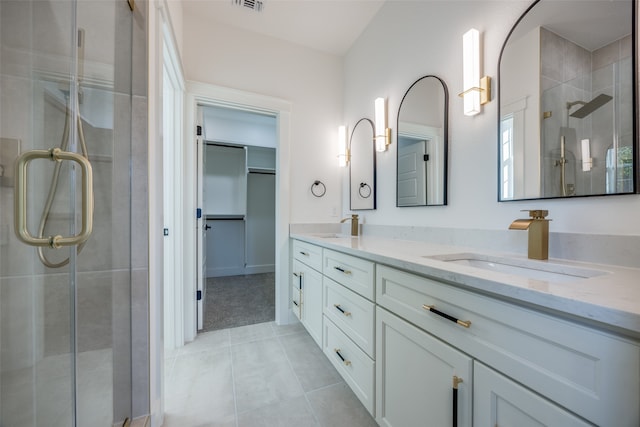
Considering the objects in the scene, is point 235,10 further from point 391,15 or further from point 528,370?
point 528,370

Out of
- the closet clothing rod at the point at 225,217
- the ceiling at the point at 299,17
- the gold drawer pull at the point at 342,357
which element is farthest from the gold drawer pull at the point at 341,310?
the closet clothing rod at the point at 225,217

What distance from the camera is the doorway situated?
379cm

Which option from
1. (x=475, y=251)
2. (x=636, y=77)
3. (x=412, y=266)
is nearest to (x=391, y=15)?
(x=636, y=77)

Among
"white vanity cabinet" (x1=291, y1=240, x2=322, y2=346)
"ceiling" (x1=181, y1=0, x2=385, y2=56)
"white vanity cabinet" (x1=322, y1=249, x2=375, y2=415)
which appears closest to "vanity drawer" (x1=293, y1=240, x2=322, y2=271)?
"white vanity cabinet" (x1=291, y1=240, x2=322, y2=346)

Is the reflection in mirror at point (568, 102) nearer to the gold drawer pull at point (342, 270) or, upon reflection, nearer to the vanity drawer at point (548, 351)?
the vanity drawer at point (548, 351)

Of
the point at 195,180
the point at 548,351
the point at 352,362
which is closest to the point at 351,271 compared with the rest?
the point at 352,362

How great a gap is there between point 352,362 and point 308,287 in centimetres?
70

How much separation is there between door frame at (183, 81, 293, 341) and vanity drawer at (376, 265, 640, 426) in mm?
1721

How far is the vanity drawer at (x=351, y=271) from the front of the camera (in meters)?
1.13

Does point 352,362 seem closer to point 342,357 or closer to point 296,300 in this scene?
point 342,357

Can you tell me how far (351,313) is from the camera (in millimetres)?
1287

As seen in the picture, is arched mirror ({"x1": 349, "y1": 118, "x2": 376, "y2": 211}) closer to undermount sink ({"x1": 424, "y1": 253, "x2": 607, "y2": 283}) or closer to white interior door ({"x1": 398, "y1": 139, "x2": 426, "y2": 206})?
white interior door ({"x1": 398, "y1": 139, "x2": 426, "y2": 206})

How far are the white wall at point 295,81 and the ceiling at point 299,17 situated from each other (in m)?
0.08

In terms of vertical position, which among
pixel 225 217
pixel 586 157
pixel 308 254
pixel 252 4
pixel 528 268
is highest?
pixel 252 4
